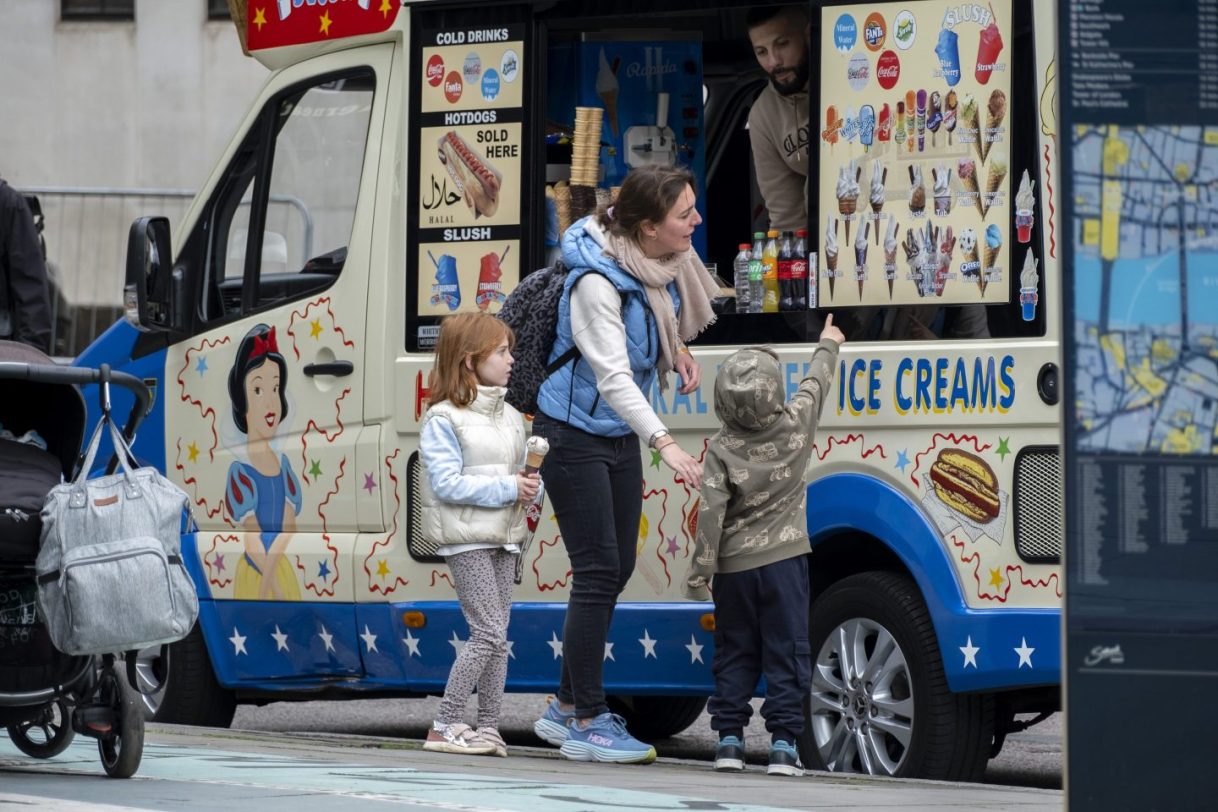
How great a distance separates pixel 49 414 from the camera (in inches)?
261

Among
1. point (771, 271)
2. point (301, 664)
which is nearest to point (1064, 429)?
point (771, 271)

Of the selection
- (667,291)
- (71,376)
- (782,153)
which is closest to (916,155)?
(782,153)

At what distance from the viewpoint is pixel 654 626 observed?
7523mm

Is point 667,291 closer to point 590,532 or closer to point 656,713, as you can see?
point 590,532

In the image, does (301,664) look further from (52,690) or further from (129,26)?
(129,26)

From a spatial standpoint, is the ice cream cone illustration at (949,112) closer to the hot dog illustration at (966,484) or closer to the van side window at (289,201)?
the hot dog illustration at (966,484)

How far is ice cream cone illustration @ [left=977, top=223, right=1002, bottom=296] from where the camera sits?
682 cm

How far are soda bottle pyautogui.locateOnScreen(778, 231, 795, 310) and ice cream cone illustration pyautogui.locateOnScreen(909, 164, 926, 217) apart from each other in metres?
0.43

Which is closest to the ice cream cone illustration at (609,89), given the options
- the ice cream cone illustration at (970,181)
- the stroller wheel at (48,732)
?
the ice cream cone illustration at (970,181)

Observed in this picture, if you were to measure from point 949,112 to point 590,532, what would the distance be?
161cm

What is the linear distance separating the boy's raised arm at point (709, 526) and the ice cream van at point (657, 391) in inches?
11.9

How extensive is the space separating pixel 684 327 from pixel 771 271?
0.31 meters

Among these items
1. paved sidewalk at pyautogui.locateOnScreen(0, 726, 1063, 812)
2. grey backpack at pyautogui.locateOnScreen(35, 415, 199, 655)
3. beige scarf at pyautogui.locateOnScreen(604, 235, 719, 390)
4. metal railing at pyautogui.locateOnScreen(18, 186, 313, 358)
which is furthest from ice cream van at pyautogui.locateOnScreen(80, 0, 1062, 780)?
metal railing at pyautogui.locateOnScreen(18, 186, 313, 358)

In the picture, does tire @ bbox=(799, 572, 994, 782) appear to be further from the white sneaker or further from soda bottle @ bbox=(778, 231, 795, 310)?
the white sneaker
